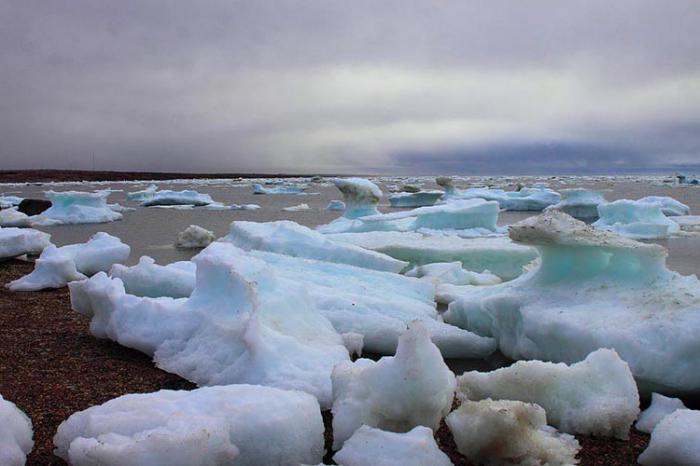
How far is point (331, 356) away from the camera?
3.01 metres

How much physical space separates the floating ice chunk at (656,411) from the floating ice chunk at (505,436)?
51 cm

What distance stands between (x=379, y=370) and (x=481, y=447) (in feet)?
1.33

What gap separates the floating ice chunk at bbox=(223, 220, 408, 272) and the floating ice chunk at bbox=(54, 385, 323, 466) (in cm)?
392

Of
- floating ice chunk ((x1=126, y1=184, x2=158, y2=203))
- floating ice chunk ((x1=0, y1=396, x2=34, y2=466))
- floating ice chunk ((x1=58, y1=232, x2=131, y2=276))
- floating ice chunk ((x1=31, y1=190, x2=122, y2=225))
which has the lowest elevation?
floating ice chunk ((x1=126, y1=184, x2=158, y2=203))

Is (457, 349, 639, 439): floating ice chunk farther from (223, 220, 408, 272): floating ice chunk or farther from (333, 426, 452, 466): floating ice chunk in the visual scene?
(223, 220, 408, 272): floating ice chunk

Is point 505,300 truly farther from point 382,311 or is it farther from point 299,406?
point 299,406

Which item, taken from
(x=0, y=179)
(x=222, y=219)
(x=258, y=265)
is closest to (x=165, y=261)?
(x=258, y=265)

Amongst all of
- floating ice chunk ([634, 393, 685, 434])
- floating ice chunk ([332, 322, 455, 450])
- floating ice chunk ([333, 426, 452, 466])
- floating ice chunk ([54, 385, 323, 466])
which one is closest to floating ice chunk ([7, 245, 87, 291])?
floating ice chunk ([54, 385, 323, 466])

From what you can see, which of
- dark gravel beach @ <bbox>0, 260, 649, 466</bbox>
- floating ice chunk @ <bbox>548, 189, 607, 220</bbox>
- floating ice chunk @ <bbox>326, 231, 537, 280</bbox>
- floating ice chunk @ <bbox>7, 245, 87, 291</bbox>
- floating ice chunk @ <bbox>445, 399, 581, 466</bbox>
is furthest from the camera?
floating ice chunk @ <bbox>548, 189, 607, 220</bbox>

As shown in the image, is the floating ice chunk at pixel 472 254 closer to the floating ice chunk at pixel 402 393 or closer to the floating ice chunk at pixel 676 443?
the floating ice chunk at pixel 676 443

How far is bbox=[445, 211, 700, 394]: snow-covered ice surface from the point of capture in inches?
112

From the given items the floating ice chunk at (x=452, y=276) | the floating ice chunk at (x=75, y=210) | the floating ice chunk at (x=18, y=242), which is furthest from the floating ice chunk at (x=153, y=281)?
the floating ice chunk at (x=75, y=210)

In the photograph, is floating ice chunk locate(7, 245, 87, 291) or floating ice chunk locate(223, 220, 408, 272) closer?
floating ice chunk locate(7, 245, 87, 291)

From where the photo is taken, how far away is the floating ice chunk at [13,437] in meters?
1.94
